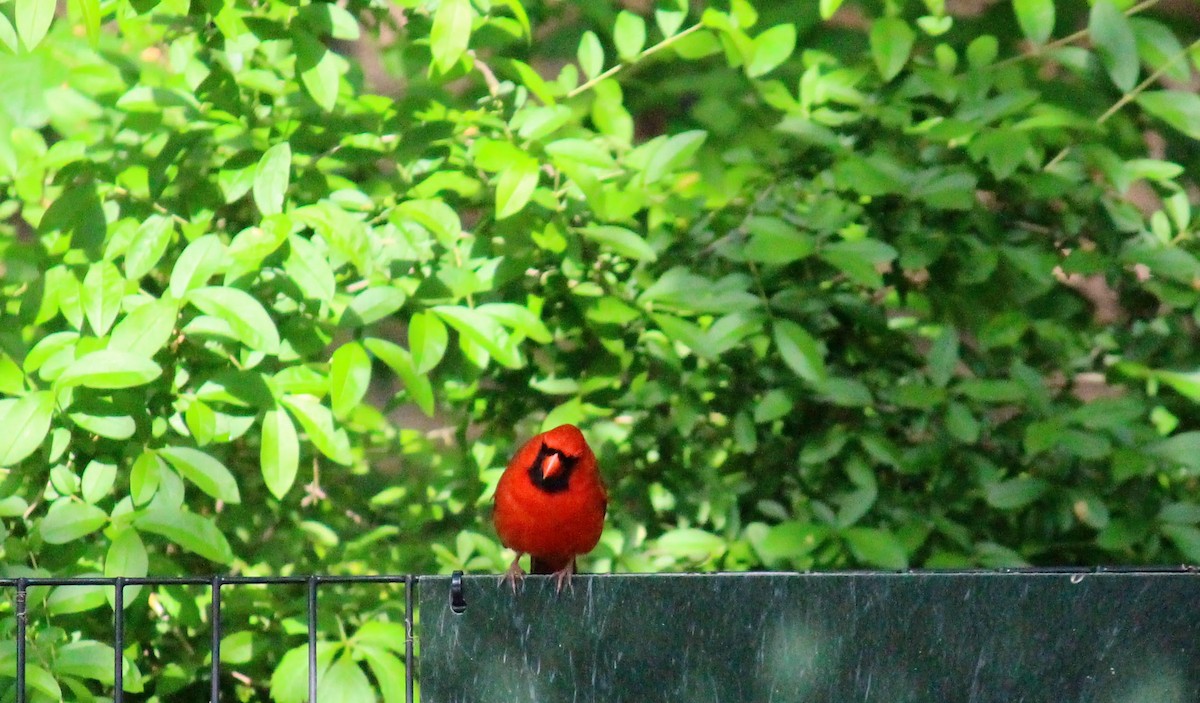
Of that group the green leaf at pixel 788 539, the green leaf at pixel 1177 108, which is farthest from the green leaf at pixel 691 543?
the green leaf at pixel 1177 108

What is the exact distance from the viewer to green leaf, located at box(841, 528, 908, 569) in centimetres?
241

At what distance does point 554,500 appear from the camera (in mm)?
2420

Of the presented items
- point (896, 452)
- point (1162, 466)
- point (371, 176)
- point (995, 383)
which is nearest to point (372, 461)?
point (371, 176)

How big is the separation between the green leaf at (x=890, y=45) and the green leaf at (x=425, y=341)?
41.4 inches

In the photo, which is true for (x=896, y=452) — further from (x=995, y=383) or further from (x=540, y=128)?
(x=540, y=128)

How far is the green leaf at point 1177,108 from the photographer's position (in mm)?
2521

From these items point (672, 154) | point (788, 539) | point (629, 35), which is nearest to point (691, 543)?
point (788, 539)

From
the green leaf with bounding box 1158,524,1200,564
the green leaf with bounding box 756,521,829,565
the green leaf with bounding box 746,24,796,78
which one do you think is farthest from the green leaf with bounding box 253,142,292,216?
the green leaf with bounding box 1158,524,1200,564

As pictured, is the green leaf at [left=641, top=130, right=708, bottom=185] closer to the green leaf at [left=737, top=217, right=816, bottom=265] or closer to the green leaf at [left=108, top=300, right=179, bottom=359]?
the green leaf at [left=737, top=217, right=816, bottom=265]

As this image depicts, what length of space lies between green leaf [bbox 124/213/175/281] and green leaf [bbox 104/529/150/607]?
421 millimetres

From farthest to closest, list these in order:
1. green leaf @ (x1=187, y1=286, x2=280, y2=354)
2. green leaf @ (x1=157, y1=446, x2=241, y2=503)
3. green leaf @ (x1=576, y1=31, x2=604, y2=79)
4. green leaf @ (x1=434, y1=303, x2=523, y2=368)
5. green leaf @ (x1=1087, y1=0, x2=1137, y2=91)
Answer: green leaf @ (x1=576, y1=31, x2=604, y2=79), green leaf @ (x1=1087, y1=0, x2=1137, y2=91), green leaf @ (x1=434, y1=303, x2=523, y2=368), green leaf @ (x1=157, y1=446, x2=241, y2=503), green leaf @ (x1=187, y1=286, x2=280, y2=354)

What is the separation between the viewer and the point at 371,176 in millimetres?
2727

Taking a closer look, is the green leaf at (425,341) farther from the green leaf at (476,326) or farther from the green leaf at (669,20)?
the green leaf at (669,20)

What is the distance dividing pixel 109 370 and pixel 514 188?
74 centimetres
